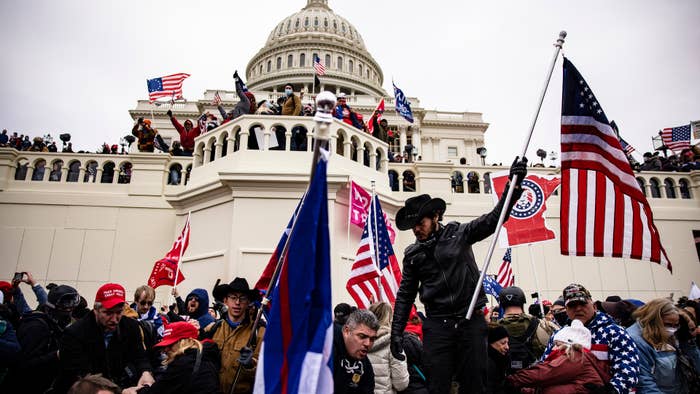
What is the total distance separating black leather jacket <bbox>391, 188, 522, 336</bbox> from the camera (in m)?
3.89

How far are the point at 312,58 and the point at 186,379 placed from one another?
247ft

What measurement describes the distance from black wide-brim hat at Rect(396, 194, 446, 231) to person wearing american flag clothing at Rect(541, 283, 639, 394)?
1334 millimetres

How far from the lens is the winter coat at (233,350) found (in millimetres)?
3969

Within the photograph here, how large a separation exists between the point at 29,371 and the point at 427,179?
435 inches

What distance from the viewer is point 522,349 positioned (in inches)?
174

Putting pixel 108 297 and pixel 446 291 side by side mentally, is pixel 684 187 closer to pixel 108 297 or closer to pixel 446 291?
pixel 446 291

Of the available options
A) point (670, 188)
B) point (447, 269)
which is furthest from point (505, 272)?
point (670, 188)

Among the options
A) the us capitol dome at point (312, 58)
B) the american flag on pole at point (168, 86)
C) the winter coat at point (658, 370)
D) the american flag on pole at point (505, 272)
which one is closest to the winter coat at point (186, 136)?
the american flag on pole at point (168, 86)

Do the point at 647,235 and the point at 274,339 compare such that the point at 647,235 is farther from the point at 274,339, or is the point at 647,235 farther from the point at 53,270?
the point at 53,270

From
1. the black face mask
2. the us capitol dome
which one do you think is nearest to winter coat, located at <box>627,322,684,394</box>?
the black face mask

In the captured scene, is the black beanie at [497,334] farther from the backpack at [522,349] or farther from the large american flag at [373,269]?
the large american flag at [373,269]

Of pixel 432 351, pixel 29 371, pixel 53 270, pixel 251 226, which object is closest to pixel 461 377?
pixel 432 351

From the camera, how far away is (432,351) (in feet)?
12.6

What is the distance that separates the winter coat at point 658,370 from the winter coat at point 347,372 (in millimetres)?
2275
